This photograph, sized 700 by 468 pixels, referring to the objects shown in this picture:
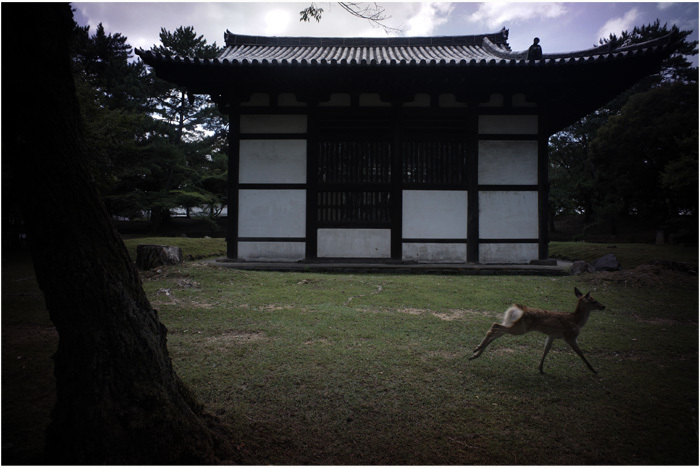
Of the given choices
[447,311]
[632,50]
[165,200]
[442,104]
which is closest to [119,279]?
[447,311]

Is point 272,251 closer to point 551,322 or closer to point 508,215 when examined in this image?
point 508,215

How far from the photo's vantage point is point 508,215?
8242 millimetres

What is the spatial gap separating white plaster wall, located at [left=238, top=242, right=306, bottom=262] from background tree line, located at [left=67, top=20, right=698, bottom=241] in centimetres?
1134

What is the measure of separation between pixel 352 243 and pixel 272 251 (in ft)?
6.52

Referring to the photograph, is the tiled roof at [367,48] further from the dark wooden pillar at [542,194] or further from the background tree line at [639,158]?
the background tree line at [639,158]

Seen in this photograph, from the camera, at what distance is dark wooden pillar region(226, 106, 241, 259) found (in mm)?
8250

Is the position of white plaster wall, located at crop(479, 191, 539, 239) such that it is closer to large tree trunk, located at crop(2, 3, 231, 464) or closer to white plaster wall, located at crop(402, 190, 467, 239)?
white plaster wall, located at crop(402, 190, 467, 239)

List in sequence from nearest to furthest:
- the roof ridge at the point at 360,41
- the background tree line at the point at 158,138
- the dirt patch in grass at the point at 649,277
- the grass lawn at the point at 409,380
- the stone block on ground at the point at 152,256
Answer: the grass lawn at the point at 409,380 → the dirt patch in grass at the point at 649,277 → the stone block on ground at the point at 152,256 → the roof ridge at the point at 360,41 → the background tree line at the point at 158,138

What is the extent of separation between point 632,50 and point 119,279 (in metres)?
9.20

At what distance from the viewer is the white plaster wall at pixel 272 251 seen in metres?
8.33

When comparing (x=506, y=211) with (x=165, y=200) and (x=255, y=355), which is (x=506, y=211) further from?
(x=165, y=200)

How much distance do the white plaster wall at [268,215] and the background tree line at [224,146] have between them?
10704 mm

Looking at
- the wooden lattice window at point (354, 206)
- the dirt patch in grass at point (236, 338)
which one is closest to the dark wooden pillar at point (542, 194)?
the wooden lattice window at point (354, 206)

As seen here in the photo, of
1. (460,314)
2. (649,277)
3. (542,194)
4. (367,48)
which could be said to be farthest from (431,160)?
(649,277)
